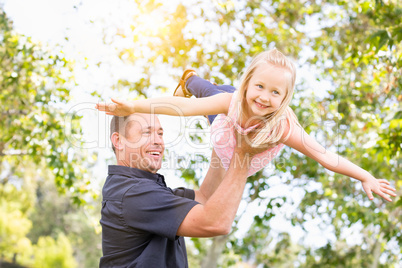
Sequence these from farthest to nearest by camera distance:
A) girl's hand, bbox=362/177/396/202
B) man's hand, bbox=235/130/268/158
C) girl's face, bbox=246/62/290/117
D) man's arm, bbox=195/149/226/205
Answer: man's arm, bbox=195/149/226/205, girl's face, bbox=246/62/290/117, girl's hand, bbox=362/177/396/202, man's hand, bbox=235/130/268/158

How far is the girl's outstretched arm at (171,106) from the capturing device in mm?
2113

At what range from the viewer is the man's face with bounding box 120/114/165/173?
→ 2.59m

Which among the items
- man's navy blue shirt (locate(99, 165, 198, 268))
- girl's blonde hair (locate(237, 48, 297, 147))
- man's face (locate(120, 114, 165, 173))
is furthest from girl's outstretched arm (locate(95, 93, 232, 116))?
man's navy blue shirt (locate(99, 165, 198, 268))

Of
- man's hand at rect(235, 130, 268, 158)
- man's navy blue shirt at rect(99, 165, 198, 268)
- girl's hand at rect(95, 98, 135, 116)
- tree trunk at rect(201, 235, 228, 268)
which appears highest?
girl's hand at rect(95, 98, 135, 116)

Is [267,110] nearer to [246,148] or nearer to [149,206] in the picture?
[246,148]

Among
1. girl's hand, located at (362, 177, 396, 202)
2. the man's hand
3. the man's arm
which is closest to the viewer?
the man's hand

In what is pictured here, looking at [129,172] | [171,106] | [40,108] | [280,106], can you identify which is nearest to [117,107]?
[171,106]

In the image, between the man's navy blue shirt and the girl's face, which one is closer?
the man's navy blue shirt

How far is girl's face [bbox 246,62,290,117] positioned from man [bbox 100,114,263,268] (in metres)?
0.38

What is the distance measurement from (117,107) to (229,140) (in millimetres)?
868

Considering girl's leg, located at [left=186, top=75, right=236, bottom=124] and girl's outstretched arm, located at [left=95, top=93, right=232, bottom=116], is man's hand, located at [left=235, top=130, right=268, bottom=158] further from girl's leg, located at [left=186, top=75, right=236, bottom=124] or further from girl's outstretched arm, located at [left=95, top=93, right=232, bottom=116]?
girl's leg, located at [left=186, top=75, right=236, bottom=124]

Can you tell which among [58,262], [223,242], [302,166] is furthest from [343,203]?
[58,262]

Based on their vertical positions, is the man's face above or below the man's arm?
above

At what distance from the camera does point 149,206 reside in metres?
2.17
